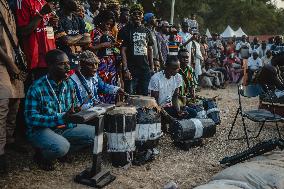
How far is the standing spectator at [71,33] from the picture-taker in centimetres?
546

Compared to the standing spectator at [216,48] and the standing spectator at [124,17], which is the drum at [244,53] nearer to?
the standing spectator at [216,48]

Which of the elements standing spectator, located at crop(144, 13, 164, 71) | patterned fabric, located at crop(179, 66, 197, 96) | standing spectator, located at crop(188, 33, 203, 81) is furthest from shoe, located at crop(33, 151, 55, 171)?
standing spectator, located at crop(188, 33, 203, 81)

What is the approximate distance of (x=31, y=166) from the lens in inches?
192

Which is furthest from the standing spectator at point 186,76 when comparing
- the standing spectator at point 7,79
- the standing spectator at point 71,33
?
the standing spectator at point 7,79

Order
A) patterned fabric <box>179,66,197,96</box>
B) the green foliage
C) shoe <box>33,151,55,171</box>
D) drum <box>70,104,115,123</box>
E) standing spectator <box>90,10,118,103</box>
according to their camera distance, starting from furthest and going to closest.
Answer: the green foliage, patterned fabric <box>179,66,197,96</box>, standing spectator <box>90,10,118,103</box>, shoe <box>33,151,55,171</box>, drum <box>70,104,115,123</box>

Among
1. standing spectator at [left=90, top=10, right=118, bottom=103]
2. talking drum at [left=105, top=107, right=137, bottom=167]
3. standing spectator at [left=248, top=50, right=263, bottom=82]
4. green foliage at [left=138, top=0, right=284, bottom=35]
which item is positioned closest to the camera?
talking drum at [left=105, top=107, right=137, bottom=167]

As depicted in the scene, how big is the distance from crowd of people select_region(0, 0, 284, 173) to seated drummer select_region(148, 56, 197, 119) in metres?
0.02

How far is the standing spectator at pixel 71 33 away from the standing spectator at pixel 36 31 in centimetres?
22

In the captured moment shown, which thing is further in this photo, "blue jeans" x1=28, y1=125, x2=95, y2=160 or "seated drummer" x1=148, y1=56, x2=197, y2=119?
"seated drummer" x1=148, y1=56, x2=197, y2=119

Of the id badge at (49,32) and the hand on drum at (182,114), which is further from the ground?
the id badge at (49,32)

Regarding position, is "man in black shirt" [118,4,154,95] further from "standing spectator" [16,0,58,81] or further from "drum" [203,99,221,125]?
"standing spectator" [16,0,58,81]

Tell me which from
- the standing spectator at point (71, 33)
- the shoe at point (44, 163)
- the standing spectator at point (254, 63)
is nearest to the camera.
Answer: the shoe at point (44, 163)

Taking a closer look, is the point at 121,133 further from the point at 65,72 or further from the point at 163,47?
the point at 163,47

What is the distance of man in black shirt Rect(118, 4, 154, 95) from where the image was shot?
6719mm
